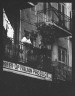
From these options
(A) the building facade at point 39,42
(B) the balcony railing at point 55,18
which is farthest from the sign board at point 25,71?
(B) the balcony railing at point 55,18

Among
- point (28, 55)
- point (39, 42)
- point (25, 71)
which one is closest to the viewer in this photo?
point (25, 71)

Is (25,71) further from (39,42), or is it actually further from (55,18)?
(55,18)

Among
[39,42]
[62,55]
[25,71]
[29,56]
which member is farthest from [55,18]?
[25,71]

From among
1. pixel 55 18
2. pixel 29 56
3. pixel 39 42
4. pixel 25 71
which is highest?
pixel 55 18

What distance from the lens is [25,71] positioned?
8.81m

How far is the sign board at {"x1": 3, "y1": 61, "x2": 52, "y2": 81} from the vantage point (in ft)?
27.0

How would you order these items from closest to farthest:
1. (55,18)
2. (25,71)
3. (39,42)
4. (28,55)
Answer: (25,71)
(28,55)
(39,42)
(55,18)

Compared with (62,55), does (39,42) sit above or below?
above

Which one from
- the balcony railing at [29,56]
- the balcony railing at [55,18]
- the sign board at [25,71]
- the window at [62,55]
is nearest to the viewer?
the sign board at [25,71]

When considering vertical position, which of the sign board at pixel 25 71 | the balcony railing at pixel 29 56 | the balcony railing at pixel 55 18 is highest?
the balcony railing at pixel 55 18

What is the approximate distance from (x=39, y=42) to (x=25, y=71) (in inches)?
42.4

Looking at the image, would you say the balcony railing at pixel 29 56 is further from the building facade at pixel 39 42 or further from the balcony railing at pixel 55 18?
the balcony railing at pixel 55 18

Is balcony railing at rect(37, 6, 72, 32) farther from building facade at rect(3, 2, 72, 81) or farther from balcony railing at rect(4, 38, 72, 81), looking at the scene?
balcony railing at rect(4, 38, 72, 81)

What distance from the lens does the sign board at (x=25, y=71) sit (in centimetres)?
823
